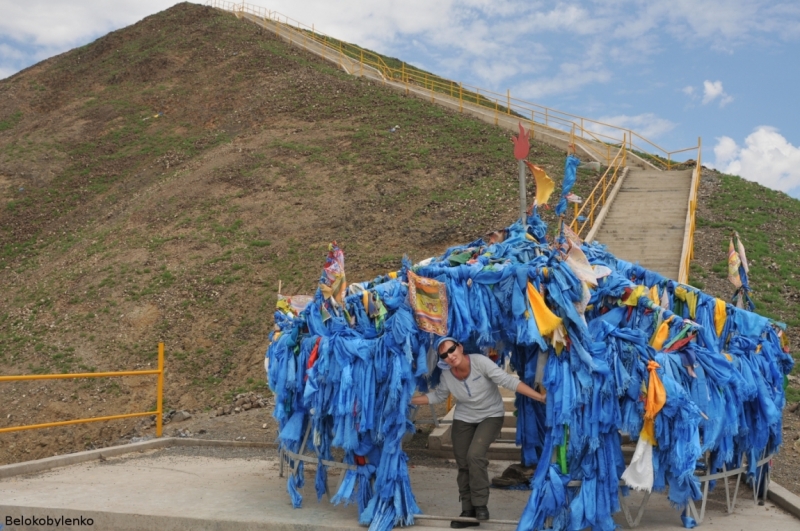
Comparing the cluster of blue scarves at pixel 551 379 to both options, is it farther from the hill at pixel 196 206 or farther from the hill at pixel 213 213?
the hill at pixel 196 206

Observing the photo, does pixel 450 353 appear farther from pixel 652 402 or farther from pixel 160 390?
pixel 160 390

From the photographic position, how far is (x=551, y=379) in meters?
6.17

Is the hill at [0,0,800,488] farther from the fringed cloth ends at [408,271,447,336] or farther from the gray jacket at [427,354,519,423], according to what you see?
the fringed cloth ends at [408,271,447,336]

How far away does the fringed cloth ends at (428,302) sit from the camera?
6.54 meters

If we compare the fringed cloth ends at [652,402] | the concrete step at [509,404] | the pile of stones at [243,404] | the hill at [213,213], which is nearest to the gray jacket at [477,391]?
the fringed cloth ends at [652,402]

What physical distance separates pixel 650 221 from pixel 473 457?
1334 cm

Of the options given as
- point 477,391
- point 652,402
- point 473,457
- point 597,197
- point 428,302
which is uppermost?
point 597,197

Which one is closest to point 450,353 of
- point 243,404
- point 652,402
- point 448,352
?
point 448,352

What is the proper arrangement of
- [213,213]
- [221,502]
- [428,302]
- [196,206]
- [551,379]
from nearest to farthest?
[551,379] < [428,302] < [221,502] < [213,213] < [196,206]

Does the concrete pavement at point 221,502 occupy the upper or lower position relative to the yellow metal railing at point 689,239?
lower

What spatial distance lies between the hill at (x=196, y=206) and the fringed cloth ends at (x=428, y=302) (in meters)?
8.68

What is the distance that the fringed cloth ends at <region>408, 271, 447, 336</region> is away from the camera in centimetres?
654

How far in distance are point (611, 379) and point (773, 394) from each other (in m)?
1.83

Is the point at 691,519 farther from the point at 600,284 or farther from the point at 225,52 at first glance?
the point at 225,52
